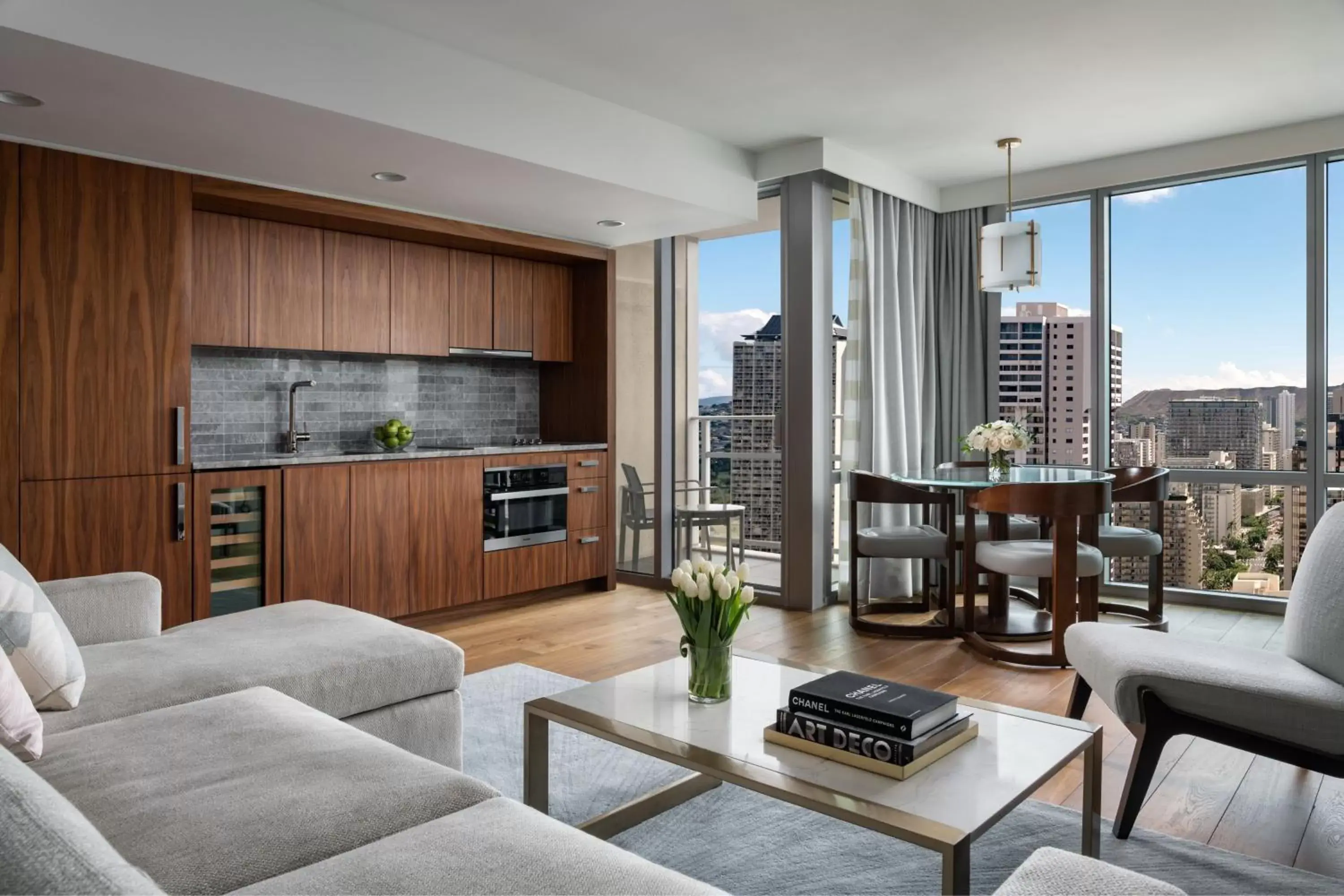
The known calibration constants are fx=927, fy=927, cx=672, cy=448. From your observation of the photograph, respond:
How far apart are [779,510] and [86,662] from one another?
377 cm

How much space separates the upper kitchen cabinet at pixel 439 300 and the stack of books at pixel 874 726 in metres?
3.60

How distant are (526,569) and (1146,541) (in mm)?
3247

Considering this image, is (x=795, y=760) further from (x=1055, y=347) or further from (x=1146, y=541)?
(x=1055, y=347)

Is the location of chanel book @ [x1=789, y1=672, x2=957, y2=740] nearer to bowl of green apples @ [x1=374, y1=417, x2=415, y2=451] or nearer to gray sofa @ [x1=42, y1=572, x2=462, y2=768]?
gray sofa @ [x1=42, y1=572, x2=462, y2=768]

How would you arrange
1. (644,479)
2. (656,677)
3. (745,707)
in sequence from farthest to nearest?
1. (644,479)
2. (656,677)
3. (745,707)

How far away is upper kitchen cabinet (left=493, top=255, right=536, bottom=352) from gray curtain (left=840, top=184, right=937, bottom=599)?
1.93m

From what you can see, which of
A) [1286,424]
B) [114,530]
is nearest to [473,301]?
[114,530]

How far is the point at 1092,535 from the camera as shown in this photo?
424 centimetres

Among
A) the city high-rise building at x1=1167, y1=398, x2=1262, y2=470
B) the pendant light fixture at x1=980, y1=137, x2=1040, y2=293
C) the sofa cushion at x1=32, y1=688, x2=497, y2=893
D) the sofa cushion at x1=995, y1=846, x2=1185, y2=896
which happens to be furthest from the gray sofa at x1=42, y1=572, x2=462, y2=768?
the city high-rise building at x1=1167, y1=398, x2=1262, y2=470

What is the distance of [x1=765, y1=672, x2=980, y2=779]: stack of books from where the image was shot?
1.85 m

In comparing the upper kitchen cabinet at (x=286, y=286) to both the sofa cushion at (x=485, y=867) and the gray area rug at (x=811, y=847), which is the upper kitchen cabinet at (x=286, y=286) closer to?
the gray area rug at (x=811, y=847)

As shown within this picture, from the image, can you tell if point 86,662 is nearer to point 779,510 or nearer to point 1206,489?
point 779,510

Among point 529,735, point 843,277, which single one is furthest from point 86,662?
point 843,277

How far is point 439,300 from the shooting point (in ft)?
16.9
